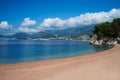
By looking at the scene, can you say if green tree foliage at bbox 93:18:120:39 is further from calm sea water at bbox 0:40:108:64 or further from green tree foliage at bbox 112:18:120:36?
calm sea water at bbox 0:40:108:64

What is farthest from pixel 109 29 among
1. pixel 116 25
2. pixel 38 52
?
pixel 38 52

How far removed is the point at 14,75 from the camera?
11195 mm

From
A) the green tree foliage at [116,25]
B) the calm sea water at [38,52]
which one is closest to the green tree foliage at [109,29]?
the green tree foliage at [116,25]

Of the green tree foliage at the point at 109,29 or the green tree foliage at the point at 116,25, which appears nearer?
the green tree foliage at the point at 116,25

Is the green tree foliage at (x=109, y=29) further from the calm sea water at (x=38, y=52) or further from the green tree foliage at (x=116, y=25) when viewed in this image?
the calm sea water at (x=38, y=52)

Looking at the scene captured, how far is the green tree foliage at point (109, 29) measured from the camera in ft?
258

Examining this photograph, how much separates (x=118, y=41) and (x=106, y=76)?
69411 mm

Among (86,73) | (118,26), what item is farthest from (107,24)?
(86,73)

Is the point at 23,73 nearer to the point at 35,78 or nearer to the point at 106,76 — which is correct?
the point at 35,78

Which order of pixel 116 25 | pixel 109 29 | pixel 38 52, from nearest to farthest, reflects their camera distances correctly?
pixel 38 52
pixel 116 25
pixel 109 29

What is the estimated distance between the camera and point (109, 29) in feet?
260

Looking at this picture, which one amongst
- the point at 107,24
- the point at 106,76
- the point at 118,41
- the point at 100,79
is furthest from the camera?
the point at 107,24

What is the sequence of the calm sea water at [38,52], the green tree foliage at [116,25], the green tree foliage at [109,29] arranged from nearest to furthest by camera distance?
the calm sea water at [38,52]
the green tree foliage at [116,25]
the green tree foliage at [109,29]

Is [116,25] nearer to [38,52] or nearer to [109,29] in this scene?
[109,29]
